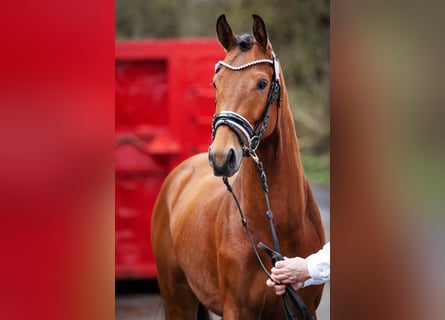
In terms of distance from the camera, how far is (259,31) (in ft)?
3.51

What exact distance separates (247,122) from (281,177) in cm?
17

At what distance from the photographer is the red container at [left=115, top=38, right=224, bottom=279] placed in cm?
159

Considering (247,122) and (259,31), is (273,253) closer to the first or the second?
(247,122)

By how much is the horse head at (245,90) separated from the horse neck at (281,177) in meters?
0.07

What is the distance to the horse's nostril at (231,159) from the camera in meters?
1.01

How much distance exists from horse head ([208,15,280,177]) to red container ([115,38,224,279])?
0.46 metres

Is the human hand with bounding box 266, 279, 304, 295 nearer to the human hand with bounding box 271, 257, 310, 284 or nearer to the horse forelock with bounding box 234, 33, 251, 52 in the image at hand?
the human hand with bounding box 271, 257, 310, 284

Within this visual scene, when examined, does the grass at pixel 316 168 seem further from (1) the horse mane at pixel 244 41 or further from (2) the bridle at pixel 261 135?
(1) the horse mane at pixel 244 41
